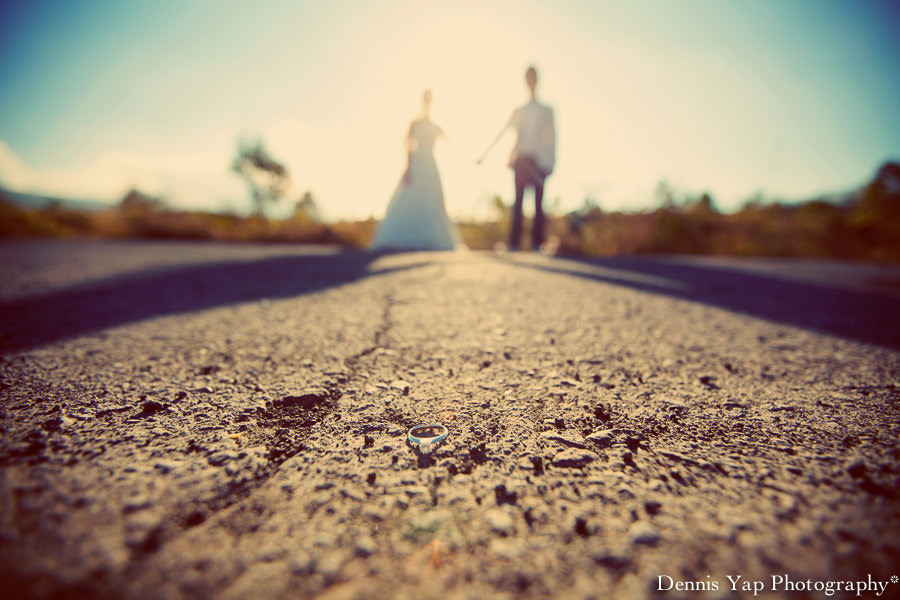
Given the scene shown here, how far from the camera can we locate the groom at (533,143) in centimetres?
562

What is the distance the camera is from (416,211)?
7414mm

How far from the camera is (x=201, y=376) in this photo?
1189mm

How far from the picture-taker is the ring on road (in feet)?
2.80

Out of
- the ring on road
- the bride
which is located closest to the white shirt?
the bride

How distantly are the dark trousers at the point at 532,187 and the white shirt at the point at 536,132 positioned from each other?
11cm

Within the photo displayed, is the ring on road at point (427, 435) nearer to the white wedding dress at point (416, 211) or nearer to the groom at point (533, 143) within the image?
the groom at point (533, 143)

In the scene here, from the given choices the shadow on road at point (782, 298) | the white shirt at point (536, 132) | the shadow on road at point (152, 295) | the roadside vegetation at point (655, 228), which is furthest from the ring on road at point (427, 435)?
the roadside vegetation at point (655, 228)

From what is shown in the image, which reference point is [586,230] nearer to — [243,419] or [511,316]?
[511,316]

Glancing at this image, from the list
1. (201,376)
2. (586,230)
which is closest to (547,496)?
(201,376)

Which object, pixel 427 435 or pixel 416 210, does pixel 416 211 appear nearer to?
pixel 416 210

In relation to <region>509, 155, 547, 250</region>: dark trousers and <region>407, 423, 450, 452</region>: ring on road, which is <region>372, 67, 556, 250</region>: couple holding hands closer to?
<region>509, 155, 547, 250</region>: dark trousers

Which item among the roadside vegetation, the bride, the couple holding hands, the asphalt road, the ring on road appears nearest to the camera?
the asphalt road

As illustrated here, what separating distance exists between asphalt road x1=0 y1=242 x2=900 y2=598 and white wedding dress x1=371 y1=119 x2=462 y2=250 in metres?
5.72

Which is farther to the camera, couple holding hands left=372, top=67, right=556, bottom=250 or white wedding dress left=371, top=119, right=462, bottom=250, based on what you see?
white wedding dress left=371, top=119, right=462, bottom=250
